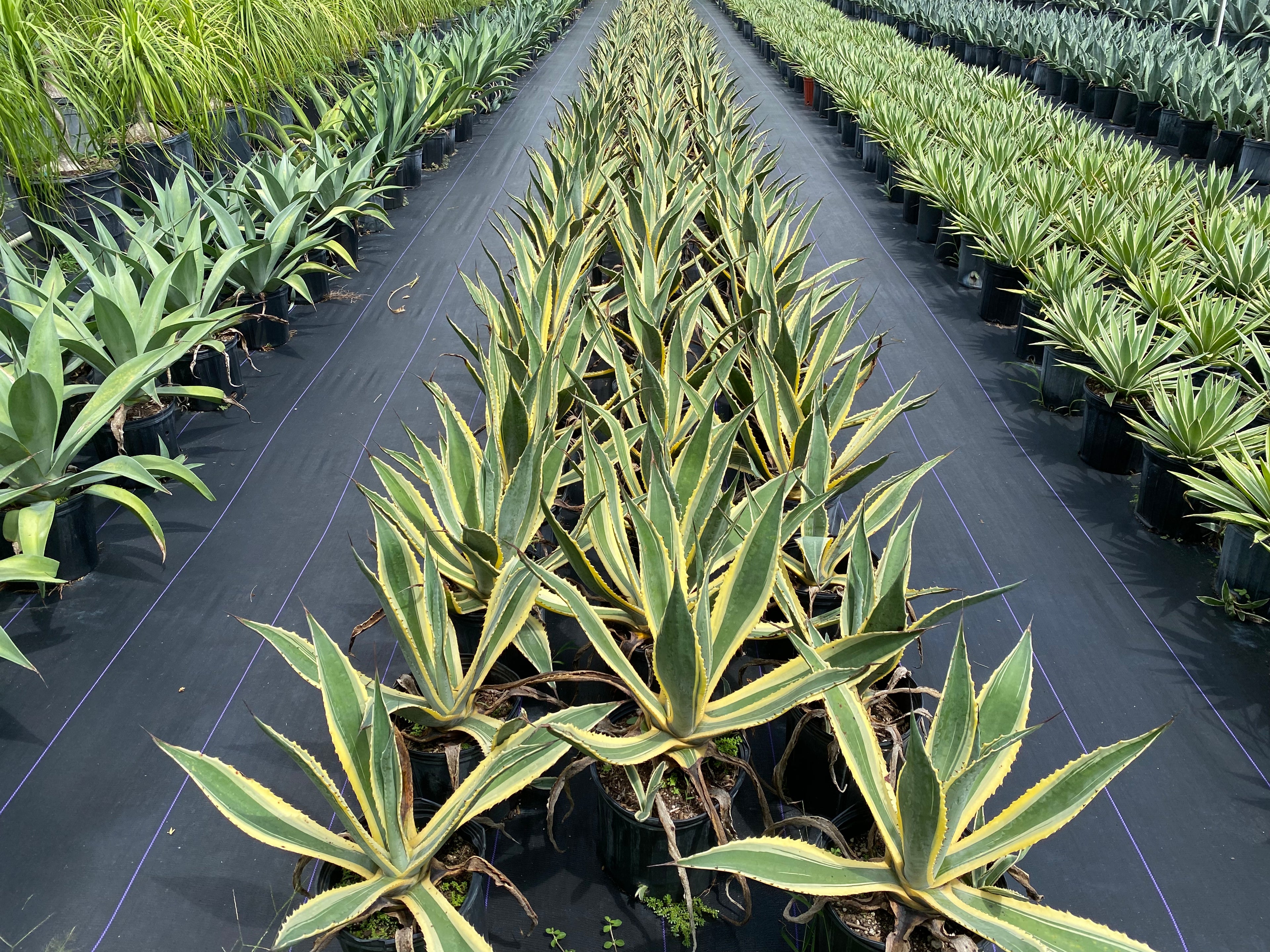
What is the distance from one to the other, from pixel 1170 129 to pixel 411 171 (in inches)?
215

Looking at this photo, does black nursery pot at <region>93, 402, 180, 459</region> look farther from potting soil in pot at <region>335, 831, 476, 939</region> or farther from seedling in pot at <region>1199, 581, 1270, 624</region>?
seedling in pot at <region>1199, 581, 1270, 624</region>

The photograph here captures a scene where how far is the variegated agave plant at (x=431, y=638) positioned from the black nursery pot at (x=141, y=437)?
1.21m

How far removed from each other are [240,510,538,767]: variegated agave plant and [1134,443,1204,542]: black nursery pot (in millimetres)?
1771

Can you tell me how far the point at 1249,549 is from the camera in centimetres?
196

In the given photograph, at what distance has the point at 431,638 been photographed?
1349mm

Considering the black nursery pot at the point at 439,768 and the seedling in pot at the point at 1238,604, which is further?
the seedling in pot at the point at 1238,604

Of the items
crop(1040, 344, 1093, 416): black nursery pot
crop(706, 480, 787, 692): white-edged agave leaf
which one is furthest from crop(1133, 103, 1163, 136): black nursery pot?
crop(706, 480, 787, 692): white-edged agave leaf

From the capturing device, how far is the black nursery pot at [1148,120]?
6.64 metres

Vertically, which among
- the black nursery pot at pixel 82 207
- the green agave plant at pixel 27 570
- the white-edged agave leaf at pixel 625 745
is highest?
the black nursery pot at pixel 82 207

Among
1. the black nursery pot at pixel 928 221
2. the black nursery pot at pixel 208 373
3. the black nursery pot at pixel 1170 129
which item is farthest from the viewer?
the black nursery pot at pixel 1170 129

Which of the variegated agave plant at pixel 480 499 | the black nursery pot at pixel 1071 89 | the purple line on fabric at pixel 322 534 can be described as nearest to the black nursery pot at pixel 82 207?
the purple line on fabric at pixel 322 534

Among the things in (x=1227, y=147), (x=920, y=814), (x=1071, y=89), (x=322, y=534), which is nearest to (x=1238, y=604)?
(x=920, y=814)

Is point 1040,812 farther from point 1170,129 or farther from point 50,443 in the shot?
point 1170,129

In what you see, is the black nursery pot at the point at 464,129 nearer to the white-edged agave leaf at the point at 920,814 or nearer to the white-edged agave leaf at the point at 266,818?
the white-edged agave leaf at the point at 266,818
